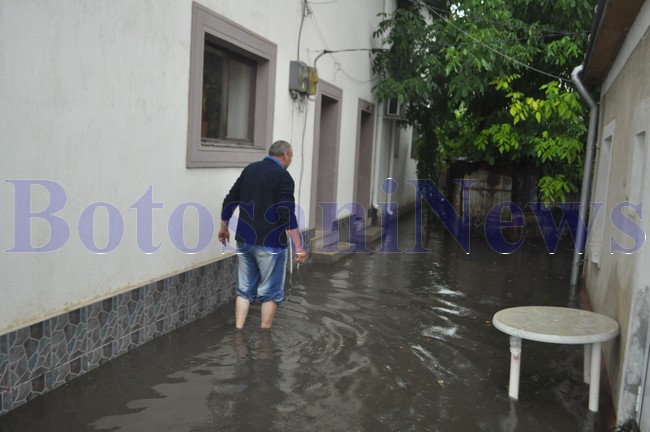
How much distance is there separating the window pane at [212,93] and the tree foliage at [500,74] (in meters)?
5.16

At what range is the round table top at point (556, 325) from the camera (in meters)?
3.98

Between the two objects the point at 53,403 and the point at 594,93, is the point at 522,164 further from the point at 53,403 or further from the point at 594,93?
the point at 53,403

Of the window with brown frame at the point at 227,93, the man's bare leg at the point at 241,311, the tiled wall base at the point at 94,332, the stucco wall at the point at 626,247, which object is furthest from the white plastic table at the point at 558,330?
the window with brown frame at the point at 227,93

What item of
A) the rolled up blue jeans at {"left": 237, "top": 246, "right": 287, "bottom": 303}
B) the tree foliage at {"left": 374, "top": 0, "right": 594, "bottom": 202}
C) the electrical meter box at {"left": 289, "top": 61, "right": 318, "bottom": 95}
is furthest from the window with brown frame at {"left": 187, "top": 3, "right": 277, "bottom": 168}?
the tree foliage at {"left": 374, "top": 0, "right": 594, "bottom": 202}

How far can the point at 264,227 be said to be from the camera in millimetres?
5461

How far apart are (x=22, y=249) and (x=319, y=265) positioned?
5.84 metres

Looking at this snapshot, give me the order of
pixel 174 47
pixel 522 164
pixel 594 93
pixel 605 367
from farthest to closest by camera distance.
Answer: pixel 522 164 < pixel 594 93 < pixel 174 47 < pixel 605 367

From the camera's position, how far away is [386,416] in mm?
4090

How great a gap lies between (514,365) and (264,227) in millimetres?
2294

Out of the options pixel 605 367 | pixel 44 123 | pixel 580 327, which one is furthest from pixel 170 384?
pixel 605 367

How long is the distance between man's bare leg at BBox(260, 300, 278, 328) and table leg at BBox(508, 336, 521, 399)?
7.08 ft

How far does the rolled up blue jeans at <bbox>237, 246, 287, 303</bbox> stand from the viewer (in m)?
5.58

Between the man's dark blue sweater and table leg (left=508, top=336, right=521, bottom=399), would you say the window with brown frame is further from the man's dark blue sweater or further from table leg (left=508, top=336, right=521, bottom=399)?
table leg (left=508, top=336, right=521, bottom=399)

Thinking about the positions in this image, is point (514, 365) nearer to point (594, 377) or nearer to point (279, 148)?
point (594, 377)
